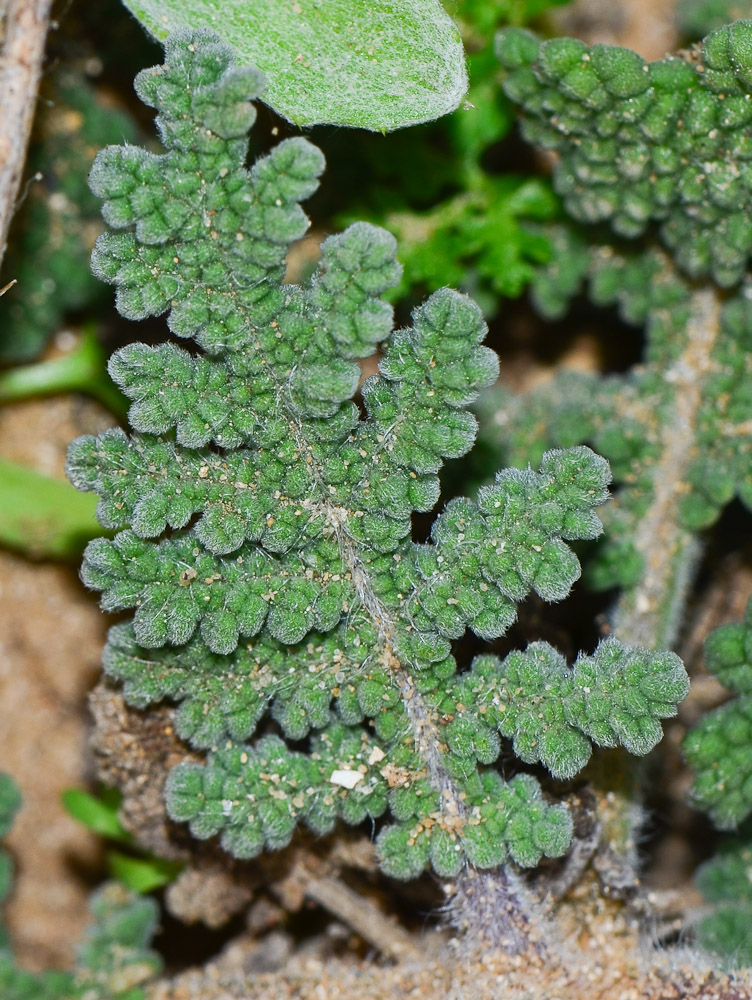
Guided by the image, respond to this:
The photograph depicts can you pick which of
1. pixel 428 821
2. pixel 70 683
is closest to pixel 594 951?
pixel 428 821

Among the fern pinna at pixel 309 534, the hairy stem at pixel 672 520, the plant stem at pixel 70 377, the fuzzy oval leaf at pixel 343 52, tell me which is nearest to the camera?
the fern pinna at pixel 309 534

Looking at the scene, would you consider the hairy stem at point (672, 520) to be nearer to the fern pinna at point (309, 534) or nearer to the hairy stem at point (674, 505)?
the hairy stem at point (674, 505)

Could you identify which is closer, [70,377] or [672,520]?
[672,520]

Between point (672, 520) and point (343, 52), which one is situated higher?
point (343, 52)

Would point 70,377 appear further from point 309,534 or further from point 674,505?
point 674,505

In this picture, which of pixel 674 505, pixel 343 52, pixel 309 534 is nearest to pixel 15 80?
pixel 343 52

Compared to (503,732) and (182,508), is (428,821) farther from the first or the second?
(182,508)

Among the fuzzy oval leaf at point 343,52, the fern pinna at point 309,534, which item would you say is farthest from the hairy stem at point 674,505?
the fuzzy oval leaf at point 343,52
